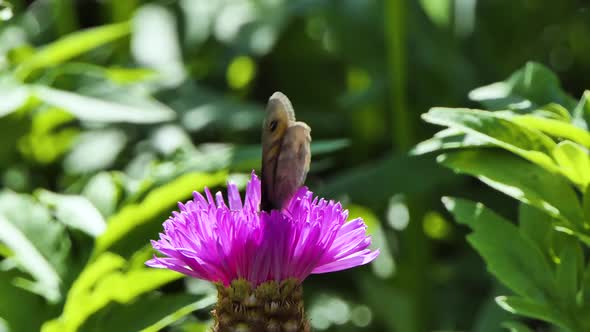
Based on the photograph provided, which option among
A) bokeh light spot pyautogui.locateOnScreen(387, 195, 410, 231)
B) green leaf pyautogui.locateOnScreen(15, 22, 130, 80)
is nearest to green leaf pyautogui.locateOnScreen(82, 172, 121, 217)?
green leaf pyautogui.locateOnScreen(15, 22, 130, 80)

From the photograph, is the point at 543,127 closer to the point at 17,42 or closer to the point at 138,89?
the point at 138,89

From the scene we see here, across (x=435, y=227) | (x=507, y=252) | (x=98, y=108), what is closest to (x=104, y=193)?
(x=98, y=108)

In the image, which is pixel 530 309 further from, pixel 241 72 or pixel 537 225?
pixel 241 72

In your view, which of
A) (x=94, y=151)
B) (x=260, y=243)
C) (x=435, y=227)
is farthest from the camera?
(x=435, y=227)

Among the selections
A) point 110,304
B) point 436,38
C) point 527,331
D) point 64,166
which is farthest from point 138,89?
point 527,331

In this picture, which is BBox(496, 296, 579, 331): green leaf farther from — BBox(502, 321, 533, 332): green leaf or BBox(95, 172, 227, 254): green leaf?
BBox(95, 172, 227, 254): green leaf
